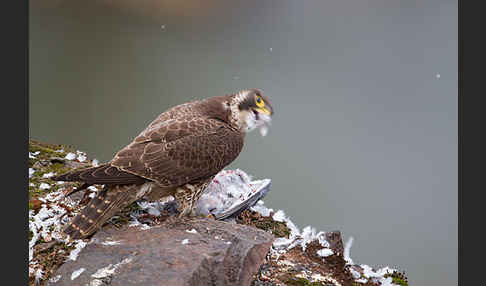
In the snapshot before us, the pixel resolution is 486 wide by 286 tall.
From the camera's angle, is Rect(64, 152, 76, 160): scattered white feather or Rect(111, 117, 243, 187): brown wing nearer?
Rect(111, 117, 243, 187): brown wing

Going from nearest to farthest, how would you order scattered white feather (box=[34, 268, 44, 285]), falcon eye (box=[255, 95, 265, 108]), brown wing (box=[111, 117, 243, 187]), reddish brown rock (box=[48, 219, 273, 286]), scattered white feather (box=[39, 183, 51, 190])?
reddish brown rock (box=[48, 219, 273, 286]) < scattered white feather (box=[34, 268, 44, 285]) < brown wing (box=[111, 117, 243, 187]) < falcon eye (box=[255, 95, 265, 108]) < scattered white feather (box=[39, 183, 51, 190])

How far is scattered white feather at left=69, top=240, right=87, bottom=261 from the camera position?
293 cm

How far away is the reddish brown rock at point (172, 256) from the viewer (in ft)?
8.88

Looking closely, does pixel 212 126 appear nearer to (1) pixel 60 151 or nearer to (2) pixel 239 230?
(2) pixel 239 230

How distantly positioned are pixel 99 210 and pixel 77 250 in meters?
0.30

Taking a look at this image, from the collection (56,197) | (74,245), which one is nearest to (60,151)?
(56,197)

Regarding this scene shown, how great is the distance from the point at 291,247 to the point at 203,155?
113 cm

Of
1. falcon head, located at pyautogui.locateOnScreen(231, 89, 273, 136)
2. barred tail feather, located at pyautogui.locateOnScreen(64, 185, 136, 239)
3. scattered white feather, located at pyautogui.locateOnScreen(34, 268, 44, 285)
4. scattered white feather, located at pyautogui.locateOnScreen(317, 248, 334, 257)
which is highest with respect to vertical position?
falcon head, located at pyautogui.locateOnScreen(231, 89, 273, 136)

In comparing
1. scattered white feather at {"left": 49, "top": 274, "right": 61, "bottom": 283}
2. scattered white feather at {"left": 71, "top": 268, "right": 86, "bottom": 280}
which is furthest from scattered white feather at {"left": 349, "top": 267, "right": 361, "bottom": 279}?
scattered white feather at {"left": 49, "top": 274, "right": 61, "bottom": 283}

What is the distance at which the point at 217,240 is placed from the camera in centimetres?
306

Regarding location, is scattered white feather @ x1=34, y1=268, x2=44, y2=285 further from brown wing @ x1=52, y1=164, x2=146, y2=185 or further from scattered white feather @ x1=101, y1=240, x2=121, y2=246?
brown wing @ x1=52, y1=164, x2=146, y2=185

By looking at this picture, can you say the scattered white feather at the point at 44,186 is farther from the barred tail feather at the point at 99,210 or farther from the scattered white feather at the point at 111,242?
the scattered white feather at the point at 111,242

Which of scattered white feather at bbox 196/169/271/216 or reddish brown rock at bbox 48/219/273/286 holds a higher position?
scattered white feather at bbox 196/169/271/216

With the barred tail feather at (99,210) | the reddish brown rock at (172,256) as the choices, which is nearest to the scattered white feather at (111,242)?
the reddish brown rock at (172,256)
